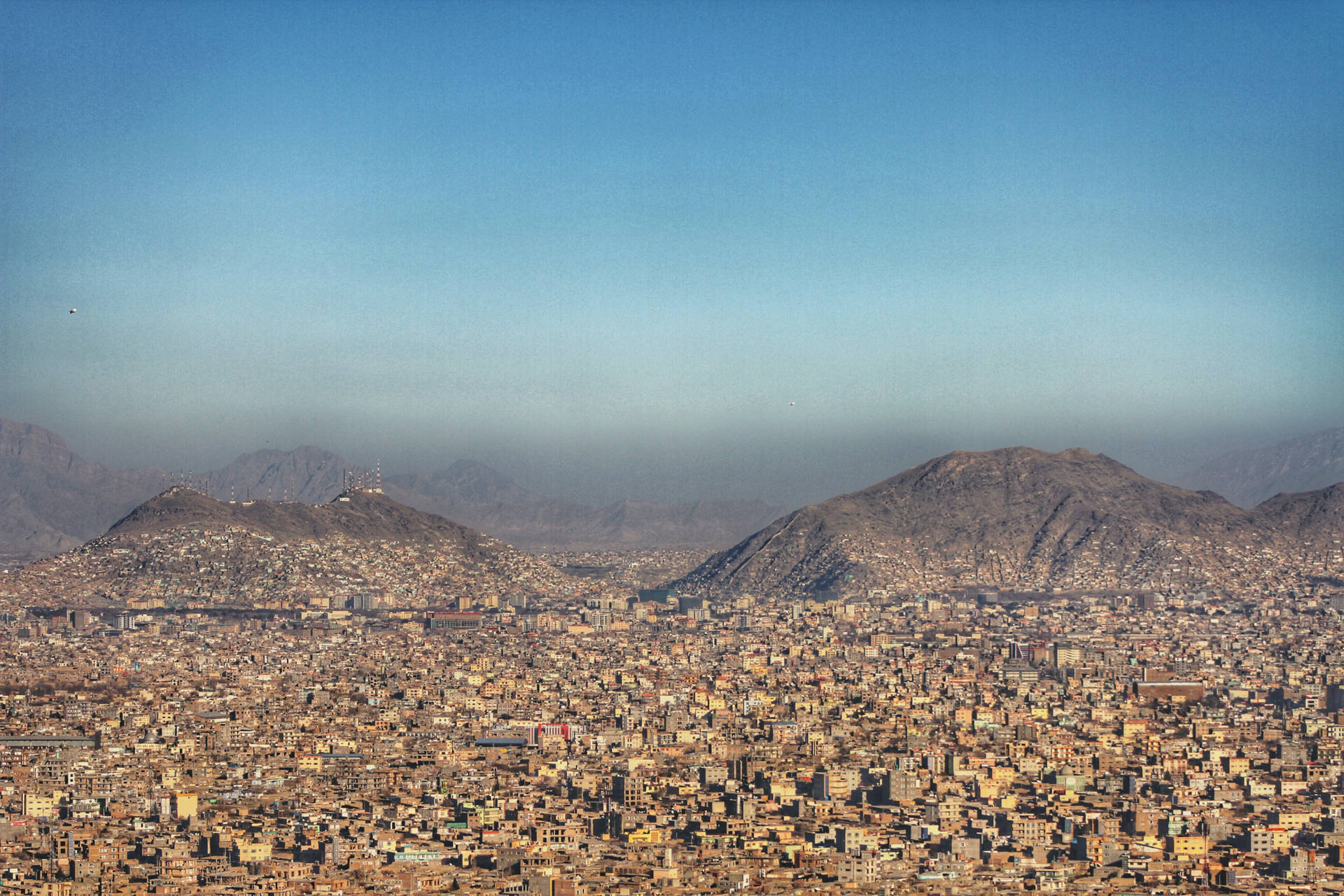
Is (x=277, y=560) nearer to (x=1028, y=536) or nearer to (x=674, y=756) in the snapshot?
(x=1028, y=536)

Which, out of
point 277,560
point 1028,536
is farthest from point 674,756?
point 1028,536

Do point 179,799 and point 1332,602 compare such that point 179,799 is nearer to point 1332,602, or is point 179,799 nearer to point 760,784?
point 760,784

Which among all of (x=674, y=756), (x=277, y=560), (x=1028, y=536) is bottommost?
(x=674, y=756)

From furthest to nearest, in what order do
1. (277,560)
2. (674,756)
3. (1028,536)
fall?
(1028,536) < (277,560) < (674,756)

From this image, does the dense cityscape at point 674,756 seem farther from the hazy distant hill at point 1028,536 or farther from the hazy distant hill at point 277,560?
the hazy distant hill at point 1028,536

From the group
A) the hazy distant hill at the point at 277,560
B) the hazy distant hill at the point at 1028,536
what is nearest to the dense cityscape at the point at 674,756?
the hazy distant hill at the point at 277,560

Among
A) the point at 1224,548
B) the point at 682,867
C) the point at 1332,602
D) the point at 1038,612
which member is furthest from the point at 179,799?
the point at 1224,548
